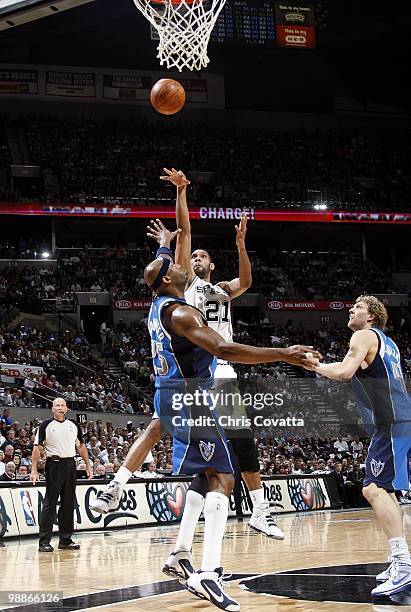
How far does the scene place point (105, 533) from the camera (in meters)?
12.9

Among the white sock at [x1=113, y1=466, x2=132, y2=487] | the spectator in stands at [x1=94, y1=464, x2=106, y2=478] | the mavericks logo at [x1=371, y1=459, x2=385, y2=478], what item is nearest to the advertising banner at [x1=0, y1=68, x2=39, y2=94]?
the spectator in stands at [x1=94, y1=464, x2=106, y2=478]

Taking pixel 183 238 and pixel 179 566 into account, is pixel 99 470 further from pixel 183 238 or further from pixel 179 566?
pixel 179 566

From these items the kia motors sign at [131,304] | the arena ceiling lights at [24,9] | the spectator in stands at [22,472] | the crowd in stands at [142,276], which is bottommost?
the spectator in stands at [22,472]

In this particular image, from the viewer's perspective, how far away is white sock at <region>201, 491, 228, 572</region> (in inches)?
221

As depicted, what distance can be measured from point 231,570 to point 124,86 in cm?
3109

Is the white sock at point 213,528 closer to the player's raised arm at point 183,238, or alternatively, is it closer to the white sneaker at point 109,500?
the white sneaker at point 109,500

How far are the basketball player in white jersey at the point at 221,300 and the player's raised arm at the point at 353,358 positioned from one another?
1.35m

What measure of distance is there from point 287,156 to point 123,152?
6903 mm

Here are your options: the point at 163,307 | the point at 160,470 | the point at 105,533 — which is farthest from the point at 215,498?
the point at 160,470

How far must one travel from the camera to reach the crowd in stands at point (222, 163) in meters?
33.4

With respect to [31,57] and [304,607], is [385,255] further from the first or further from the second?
[304,607]

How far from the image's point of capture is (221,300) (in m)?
7.63

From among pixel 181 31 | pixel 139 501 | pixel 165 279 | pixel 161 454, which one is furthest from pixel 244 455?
pixel 161 454

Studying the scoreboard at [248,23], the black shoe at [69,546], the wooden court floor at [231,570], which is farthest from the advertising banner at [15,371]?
the scoreboard at [248,23]
